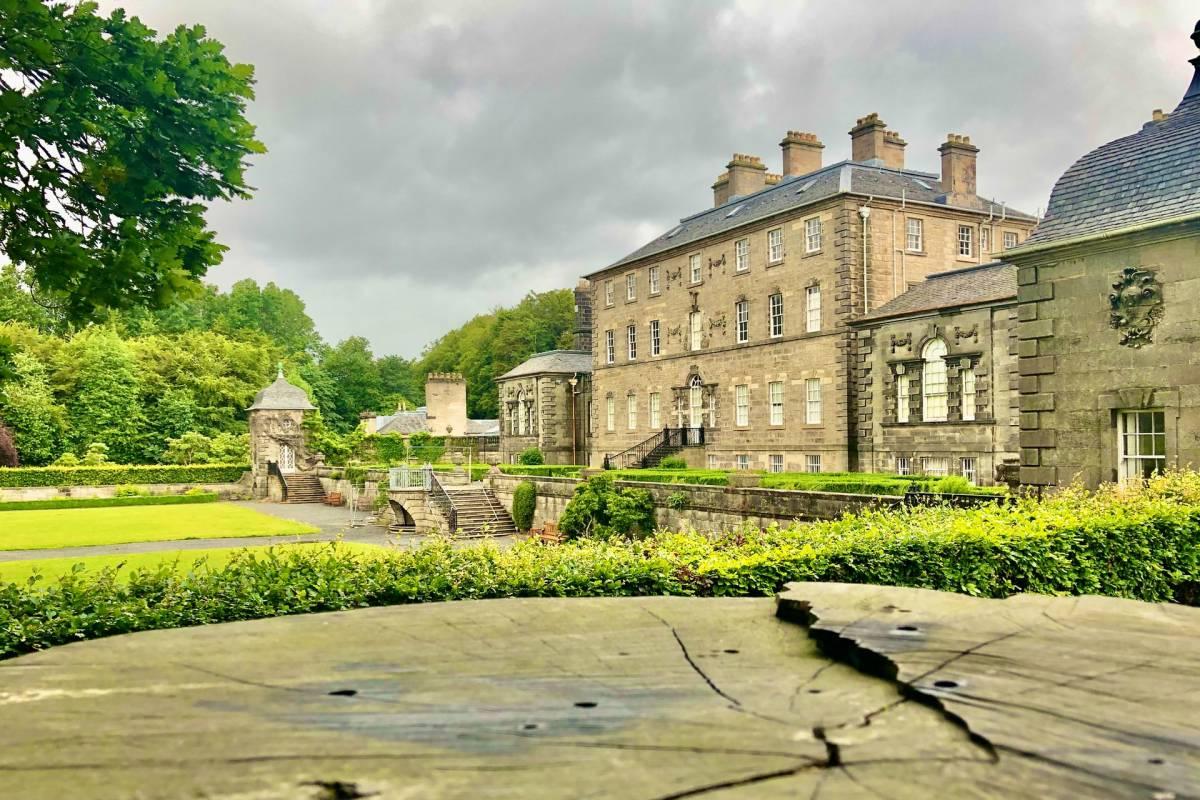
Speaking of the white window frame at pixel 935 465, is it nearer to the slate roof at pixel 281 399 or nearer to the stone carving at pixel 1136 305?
the stone carving at pixel 1136 305

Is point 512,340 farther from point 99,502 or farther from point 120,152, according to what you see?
point 120,152

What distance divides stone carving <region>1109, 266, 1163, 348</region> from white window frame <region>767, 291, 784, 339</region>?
21.9 metres

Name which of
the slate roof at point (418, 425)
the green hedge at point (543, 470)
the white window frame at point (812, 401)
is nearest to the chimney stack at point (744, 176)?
the white window frame at point (812, 401)

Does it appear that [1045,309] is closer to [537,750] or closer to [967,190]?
[537,750]

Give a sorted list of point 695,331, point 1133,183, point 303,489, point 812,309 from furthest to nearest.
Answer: point 303,489, point 695,331, point 812,309, point 1133,183

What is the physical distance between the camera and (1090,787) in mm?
2281

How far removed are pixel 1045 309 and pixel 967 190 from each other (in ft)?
74.7

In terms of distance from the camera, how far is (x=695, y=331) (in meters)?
41.3

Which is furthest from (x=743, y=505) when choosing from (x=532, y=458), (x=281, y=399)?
(x=281, y=399)

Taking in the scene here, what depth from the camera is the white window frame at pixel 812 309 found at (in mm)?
34406

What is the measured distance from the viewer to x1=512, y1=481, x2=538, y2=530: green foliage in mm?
33625

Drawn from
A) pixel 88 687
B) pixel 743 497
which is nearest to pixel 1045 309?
pixel 743 497

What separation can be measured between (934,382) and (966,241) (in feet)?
30.2

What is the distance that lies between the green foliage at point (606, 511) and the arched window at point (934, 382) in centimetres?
976
